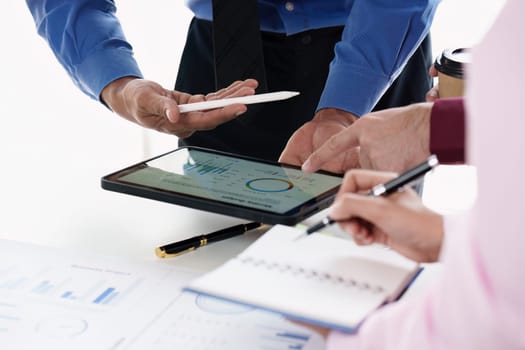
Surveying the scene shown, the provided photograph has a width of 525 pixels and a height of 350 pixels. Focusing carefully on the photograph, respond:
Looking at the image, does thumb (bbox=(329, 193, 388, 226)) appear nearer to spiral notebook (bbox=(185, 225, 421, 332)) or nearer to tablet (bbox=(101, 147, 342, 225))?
spiral notebook (bbox=(185, 225, 421, 332))

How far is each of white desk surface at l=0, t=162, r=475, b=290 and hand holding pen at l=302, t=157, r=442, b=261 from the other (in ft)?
0.51

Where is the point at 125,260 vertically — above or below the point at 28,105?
above

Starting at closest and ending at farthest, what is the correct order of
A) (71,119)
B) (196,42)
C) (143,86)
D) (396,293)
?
1. (396,293)
2. (143,86)
3. (196,42)
4. (71,119)

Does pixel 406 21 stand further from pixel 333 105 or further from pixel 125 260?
pixel 125 260

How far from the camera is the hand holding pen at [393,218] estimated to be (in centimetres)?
77

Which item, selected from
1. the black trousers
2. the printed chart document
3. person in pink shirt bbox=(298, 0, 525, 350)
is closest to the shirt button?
the black trousers

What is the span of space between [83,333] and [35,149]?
802 millimetres

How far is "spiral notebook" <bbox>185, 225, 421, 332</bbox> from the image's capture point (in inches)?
28.5

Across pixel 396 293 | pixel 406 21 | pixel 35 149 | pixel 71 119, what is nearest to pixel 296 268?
pixel 396 293

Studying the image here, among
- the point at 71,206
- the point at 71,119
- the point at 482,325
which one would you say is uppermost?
the point at 482,325

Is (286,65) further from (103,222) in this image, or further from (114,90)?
(103,222)

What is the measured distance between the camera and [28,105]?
2.91 meters

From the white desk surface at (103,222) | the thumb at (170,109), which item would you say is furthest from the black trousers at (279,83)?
the white desk surface at (103,222)

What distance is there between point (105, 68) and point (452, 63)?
2.10ft
